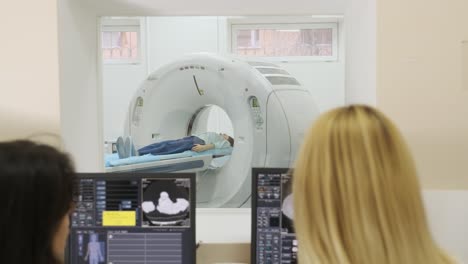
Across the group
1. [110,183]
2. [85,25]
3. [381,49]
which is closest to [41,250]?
[110,183]

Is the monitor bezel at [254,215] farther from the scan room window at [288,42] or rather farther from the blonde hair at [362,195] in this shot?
the scan room window at [288,42]

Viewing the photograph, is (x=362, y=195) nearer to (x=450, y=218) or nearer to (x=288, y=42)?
(x=450, y=218)

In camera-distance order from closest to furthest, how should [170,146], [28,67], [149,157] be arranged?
[28,67]
[149,157]
[170,146]

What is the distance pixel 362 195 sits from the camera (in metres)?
0.96

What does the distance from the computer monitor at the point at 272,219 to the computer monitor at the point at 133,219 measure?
0.64ft

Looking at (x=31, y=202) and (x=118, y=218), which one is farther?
(x=118, y=218)

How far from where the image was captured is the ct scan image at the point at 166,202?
1624 millimetres

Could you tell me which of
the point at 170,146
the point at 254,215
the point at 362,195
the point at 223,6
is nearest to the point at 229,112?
the point at 170,146

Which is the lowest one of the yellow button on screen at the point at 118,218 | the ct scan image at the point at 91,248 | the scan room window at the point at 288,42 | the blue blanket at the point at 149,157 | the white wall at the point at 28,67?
the ct scan image at the point at 91,248

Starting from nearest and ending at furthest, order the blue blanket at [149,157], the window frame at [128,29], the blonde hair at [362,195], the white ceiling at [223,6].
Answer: the blonde hair at [362,195]
the white ceiling at [223,6]
the blue blanket at [149,157]
the window frame at [128,29]

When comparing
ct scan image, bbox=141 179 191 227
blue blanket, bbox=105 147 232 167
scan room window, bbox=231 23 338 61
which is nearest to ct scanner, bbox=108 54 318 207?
blue blanket, bbox=105 147 232 167

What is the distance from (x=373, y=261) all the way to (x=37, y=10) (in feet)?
4.34

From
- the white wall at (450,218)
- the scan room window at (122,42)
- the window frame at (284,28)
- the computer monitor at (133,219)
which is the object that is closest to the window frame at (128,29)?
the scan room window at (122,42)

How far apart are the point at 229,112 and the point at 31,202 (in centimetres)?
205
